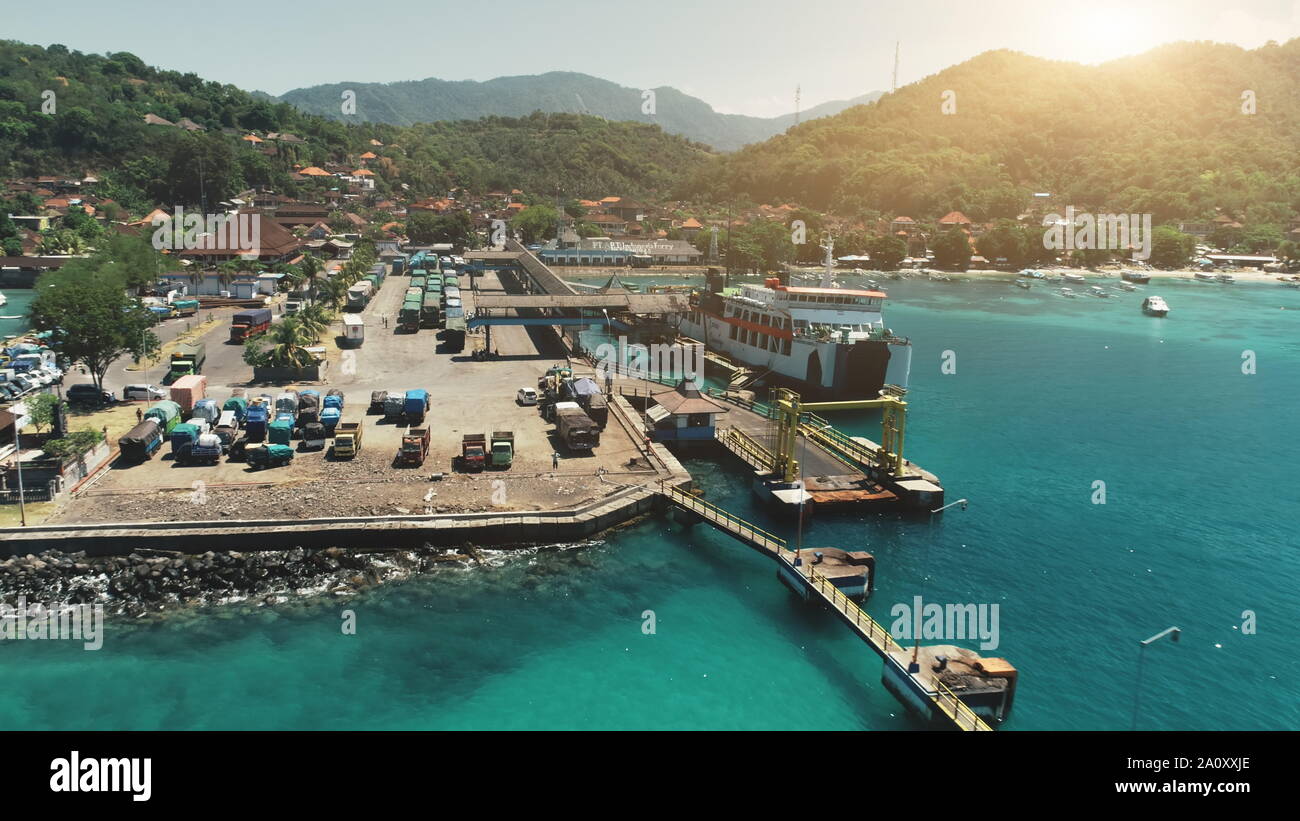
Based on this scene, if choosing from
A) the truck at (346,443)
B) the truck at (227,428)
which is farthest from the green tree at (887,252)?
the truck at (227,428)

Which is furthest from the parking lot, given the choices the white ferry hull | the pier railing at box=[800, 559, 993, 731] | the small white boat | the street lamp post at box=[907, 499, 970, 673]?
the small white boat

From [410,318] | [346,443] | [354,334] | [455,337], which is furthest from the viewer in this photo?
[410,318]

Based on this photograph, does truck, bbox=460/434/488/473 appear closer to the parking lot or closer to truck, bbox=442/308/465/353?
the parking lot

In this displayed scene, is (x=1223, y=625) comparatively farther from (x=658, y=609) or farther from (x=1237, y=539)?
(x=658, y=609)

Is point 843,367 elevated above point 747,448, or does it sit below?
above

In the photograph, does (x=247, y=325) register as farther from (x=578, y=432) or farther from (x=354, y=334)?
(x=578, y=432)

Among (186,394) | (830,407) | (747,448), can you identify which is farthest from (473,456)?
(186,394)
